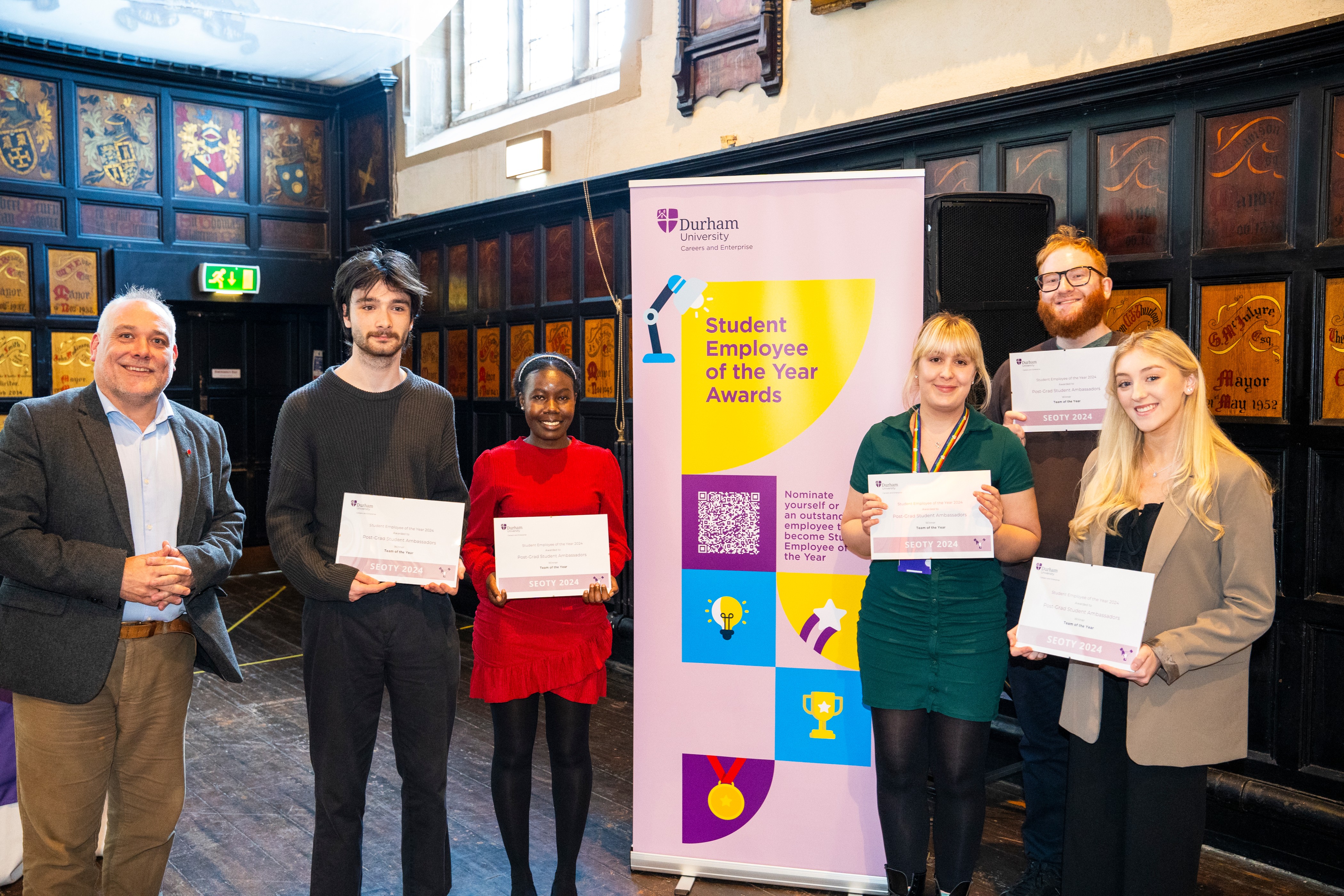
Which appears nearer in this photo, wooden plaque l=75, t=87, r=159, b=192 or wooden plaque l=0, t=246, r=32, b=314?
wooden plaque l=0, t=246, r=32, b=314

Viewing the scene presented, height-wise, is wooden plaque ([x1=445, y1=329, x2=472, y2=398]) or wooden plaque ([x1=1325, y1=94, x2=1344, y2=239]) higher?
wooden plaque ([x1=1325, y1=94, x2=1344, y2=239])

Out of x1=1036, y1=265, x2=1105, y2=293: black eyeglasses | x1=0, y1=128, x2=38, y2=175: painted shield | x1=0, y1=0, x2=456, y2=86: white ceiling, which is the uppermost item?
x1=0, y1=128, x2=38, y2=175: painted shield

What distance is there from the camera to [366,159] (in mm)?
7902

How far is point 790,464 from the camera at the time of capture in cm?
290

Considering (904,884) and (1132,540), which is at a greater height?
(1132,540)

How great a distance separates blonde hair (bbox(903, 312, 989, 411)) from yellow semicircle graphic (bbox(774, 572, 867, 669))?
2.25 ft

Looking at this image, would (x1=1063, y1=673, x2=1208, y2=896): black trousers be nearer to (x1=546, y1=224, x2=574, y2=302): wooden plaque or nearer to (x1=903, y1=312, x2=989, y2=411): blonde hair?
(x1=903, y1=312, x2=989, y2=411): blonde hair

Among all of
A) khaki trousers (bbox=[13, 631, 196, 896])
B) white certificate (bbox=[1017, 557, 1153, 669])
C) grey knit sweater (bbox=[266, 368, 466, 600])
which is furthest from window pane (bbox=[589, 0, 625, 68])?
white certificate (bbox=[1017, 557, 1153, 669])

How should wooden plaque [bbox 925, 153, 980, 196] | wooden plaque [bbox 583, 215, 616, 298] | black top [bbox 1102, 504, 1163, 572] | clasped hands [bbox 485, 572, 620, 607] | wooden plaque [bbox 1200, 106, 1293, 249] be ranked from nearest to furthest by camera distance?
black top [bbox 1102, 504, 1163, 572], clasped hands [bbox 485, 572, 620, 607], wooden plaque [bbox 1200, 106, 1293, 249], wooden plaque [bbox 925, 153, 980, 196], wooden plaque [bbox 583, 215, 616, 298]

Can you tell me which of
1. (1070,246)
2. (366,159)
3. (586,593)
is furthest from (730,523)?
(366,159)

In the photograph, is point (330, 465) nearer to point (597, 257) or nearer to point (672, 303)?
point (672, 303)

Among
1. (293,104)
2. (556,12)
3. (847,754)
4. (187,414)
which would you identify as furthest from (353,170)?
(847,754)

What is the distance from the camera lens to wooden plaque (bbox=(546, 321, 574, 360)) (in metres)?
6.15

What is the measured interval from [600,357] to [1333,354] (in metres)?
3.91
